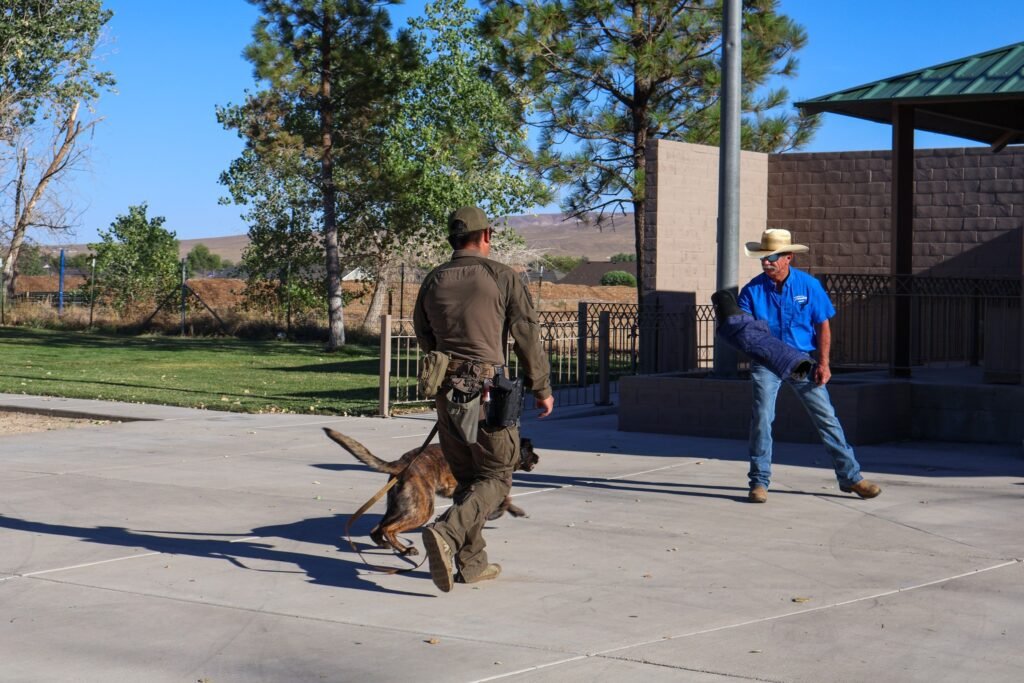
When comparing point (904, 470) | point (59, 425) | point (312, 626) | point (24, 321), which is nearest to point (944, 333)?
point (904, 470)

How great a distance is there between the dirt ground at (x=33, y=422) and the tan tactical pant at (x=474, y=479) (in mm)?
Result: 8547

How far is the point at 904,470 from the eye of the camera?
Answer: 36.1ft

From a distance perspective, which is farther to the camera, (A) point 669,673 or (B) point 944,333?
(B) point 944,333

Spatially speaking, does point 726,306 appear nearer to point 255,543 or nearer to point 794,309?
point 794,309

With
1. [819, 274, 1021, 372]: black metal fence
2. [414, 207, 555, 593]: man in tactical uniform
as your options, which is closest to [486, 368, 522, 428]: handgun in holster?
[414, 207, 555, 593]: man in tactical uniform

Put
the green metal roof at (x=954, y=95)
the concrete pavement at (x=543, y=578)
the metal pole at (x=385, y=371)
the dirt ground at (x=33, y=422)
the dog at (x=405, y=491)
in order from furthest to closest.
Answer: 1. the metal pole at (x=385, y=371)
2. the dirt ground at (x=33, y=422)
3. the green metal roof at (x=954, y=95)
4. the dog at (x=405, y=491)
5. the concrete pavement at (x=543, y=578)

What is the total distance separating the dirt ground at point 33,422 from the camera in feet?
46.6

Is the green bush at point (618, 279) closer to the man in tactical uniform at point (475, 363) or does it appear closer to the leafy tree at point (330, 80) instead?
the leafy tree at point (330, 80)

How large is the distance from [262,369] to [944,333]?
13.2 m

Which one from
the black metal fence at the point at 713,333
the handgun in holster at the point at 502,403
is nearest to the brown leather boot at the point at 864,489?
the handgun in holster at the point at 502,403

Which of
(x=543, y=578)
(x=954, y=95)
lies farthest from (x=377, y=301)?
(x=543, y=578)

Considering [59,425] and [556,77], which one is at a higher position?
[556,77]

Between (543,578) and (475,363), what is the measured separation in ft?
4.07

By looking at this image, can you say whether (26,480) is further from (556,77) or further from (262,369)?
(556,77)
